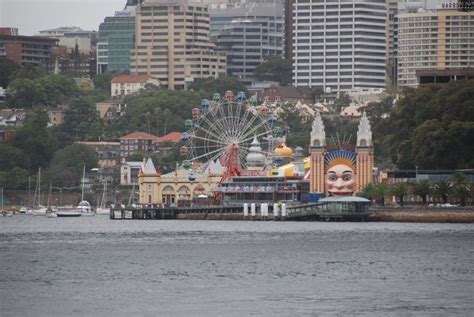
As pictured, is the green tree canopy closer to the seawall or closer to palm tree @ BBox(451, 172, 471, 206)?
palm tree @ BBox(451, 172, 471, 206)

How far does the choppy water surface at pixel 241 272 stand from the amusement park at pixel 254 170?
74.7ft

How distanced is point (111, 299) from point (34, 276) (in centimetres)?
1248

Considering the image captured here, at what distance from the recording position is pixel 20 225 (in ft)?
549

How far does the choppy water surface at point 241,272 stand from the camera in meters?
81.9

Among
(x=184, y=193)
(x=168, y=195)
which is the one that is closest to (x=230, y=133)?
(x=184, y=193)

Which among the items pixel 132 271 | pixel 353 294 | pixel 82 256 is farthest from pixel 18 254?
pixel 353 294

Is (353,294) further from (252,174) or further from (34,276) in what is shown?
(252,174)

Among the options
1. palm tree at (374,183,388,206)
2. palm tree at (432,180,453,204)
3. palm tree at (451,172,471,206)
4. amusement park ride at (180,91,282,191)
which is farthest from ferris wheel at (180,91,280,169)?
palm tree at (451,172,471,206)

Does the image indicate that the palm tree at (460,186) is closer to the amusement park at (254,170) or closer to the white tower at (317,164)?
the amusement park at (254,170)

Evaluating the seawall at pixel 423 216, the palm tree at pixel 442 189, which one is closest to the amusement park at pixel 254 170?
the seawall at pixel 423 216

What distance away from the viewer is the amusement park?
169750 millimetres

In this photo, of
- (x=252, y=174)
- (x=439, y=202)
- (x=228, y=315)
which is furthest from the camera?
(x=252, y=174)

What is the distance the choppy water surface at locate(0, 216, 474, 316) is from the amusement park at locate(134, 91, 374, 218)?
22780mm

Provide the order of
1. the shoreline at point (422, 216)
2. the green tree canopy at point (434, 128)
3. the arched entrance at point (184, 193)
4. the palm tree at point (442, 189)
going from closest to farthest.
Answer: the shoreline at point (422, 216), the palm tree at point (442, 189), the green tree canopy at point (434, 128), the arched entrance at point (184, 193)
